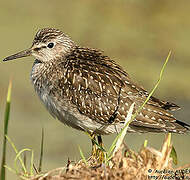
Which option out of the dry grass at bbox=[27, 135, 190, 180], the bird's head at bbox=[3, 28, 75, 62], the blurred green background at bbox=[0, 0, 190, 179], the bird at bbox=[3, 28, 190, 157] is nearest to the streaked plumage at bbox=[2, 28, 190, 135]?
the bird at bbox=[3, 28, 190, 157]

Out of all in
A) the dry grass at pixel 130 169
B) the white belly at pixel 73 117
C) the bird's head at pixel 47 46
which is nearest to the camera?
the dry grass at pixel 130 169

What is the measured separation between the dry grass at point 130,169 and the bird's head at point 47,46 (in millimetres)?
2786

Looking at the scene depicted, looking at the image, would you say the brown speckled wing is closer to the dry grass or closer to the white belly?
the white belly

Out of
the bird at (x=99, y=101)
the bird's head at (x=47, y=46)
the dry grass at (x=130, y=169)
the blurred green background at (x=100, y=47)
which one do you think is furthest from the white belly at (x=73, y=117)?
the blurred green background at (x=100, y=47)

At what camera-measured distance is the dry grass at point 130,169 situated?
301 centimetres

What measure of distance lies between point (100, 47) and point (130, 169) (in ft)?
27.9

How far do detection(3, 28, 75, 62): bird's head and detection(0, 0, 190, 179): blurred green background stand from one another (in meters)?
3.23

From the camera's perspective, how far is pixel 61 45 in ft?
19.5

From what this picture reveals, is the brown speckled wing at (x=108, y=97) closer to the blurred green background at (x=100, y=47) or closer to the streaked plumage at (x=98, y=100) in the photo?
the streaked plumage at (x=98, y=100)

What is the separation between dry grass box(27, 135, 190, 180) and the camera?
118 inches

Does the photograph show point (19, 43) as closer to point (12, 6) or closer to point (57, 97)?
point (12, 6)

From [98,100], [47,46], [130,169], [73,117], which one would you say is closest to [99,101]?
[98,100]

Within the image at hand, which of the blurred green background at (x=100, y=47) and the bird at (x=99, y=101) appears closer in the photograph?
the bird at (x=99, y=101)

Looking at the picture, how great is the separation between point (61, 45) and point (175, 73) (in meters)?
5.18
